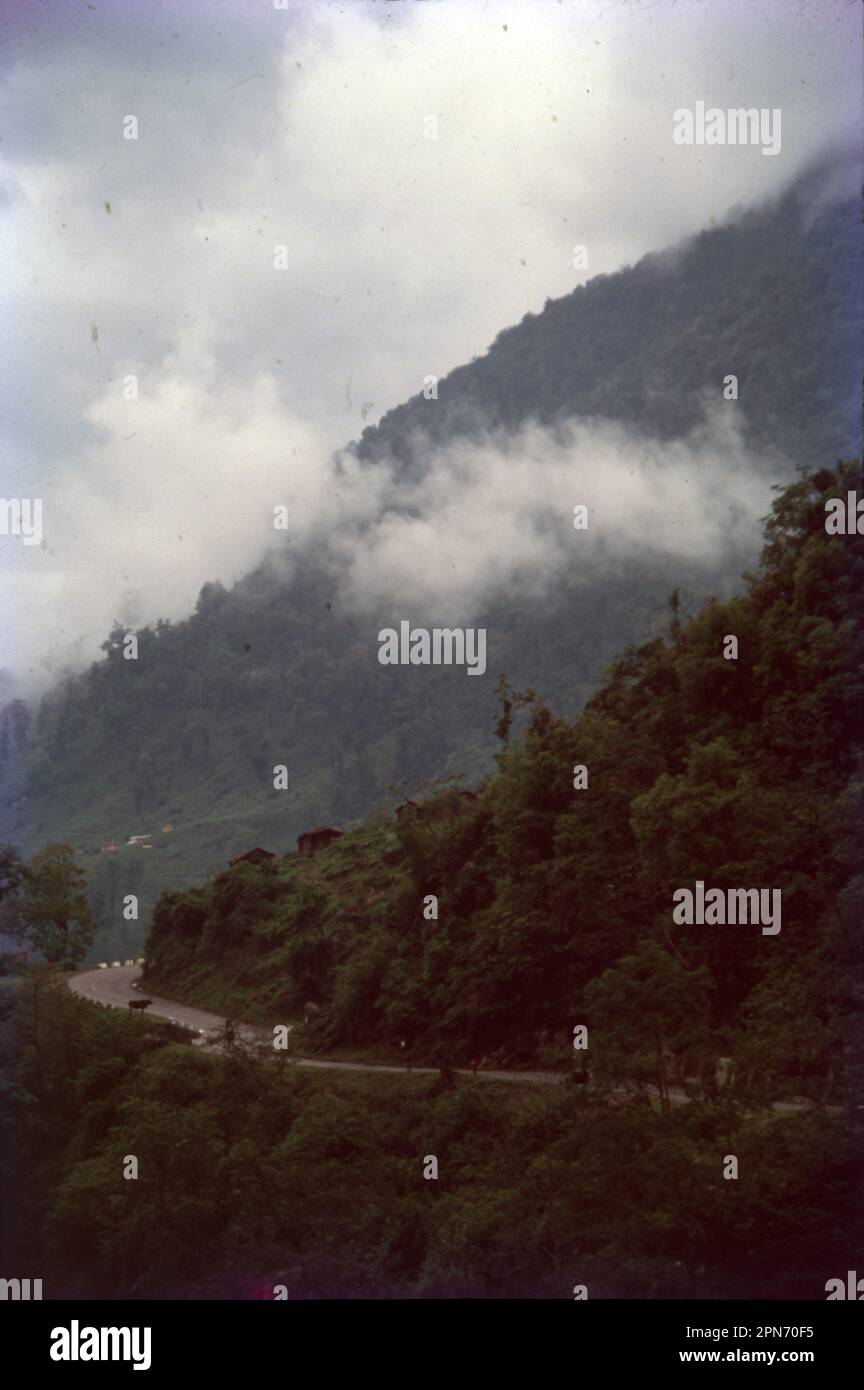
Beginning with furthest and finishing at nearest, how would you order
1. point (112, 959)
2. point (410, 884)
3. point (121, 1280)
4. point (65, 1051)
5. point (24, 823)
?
1. point (24, 823)
2. point (112, 959)
3. point (410, 884)
4. point (65, 1051)
5. point (121, 1280)

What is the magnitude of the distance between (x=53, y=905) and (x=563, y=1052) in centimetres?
901

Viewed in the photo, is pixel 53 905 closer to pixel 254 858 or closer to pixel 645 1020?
pixel 645 1020

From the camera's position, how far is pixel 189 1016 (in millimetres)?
28812

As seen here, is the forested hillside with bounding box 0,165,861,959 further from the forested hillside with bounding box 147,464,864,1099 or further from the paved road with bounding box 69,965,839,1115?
the forested hillside with bounding box 147,464,864,1099

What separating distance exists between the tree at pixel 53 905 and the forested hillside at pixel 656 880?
6.83m

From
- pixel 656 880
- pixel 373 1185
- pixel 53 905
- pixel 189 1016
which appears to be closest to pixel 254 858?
pixel 189 1016

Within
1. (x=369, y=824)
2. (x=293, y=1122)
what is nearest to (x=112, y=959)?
(x=369, y=824)

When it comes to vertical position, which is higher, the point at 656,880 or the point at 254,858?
the point at 254,858

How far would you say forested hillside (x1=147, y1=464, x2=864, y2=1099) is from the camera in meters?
16.0

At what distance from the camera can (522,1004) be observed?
2238 centimetres

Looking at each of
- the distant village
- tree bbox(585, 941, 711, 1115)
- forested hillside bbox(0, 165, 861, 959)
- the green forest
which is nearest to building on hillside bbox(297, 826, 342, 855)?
the distant village

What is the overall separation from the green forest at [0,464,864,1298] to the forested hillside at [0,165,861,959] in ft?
38.0
